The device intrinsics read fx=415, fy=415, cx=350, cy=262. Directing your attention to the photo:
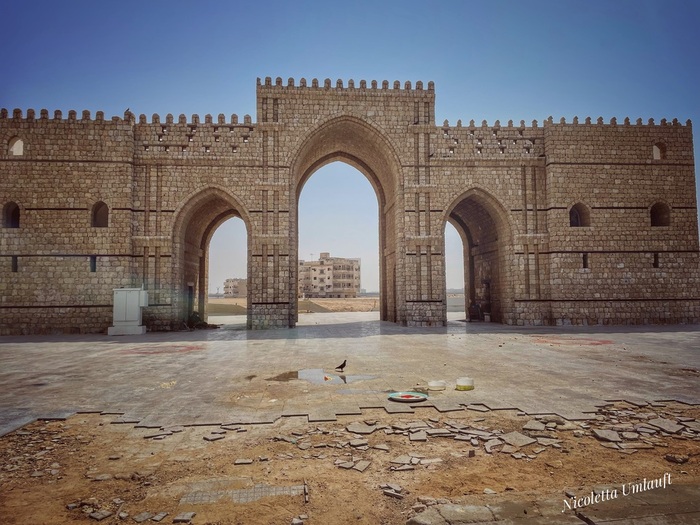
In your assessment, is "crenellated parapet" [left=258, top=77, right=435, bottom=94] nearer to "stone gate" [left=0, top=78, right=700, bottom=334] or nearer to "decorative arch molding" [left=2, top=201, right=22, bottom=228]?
"stone gate" [left=0, top=78, right=700, bottom=334]

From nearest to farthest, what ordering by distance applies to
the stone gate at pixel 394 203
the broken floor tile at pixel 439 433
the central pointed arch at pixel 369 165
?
1. the broken floor tile at pixel 439 433
2. the stone gate at pixel 394 203
3. the central pointed arch at pixel 369 165

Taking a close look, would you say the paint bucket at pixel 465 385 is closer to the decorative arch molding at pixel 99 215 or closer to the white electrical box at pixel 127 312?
the white electrical box at pixel 127 312

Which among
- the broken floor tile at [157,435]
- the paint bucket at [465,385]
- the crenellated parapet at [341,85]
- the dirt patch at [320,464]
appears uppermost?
the crenellated parapet at [341,85]

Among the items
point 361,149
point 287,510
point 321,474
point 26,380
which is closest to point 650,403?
point 321,474

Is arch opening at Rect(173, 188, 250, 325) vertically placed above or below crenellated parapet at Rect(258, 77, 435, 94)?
below

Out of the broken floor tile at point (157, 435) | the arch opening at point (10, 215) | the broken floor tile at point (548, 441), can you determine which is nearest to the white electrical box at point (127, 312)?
the arch opening at point (10, 215)

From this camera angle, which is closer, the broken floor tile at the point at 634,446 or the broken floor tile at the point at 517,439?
the broken floor tile at the point at 634,446

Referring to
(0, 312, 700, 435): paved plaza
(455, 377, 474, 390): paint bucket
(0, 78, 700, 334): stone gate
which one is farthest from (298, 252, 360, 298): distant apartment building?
(455, 377, 474, 390): paint bucket

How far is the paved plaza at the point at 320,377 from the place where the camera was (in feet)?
18.3

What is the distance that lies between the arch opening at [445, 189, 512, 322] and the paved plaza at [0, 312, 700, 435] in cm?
858

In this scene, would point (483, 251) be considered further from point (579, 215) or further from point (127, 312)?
point (127, 312)

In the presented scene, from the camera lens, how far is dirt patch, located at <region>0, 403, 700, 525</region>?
10.3 feet

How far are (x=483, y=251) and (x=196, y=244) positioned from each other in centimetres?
1623

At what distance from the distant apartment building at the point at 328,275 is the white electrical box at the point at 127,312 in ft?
221
